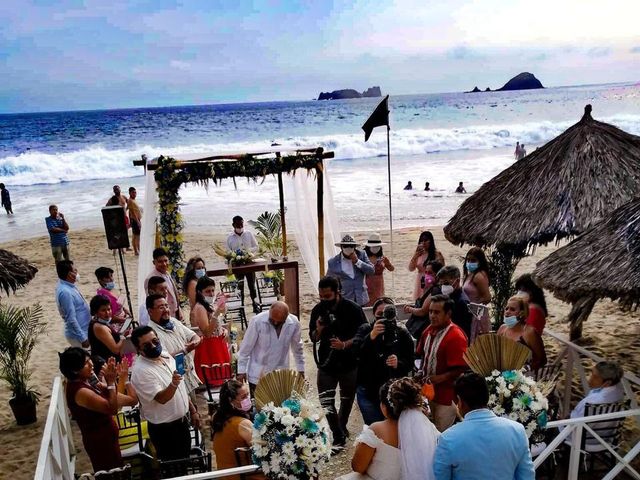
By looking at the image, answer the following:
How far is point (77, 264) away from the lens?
561 inches

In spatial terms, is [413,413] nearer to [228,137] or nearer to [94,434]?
[94,434]

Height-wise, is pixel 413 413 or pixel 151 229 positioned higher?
pixel 151 229

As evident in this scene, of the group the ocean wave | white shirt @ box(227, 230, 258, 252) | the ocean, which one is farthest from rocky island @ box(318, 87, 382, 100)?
white shirt @ box(227, 230, 258, 252)

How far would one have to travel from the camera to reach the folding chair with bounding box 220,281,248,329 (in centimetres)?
816

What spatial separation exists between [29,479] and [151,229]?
3563mm

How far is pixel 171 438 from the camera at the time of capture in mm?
4312

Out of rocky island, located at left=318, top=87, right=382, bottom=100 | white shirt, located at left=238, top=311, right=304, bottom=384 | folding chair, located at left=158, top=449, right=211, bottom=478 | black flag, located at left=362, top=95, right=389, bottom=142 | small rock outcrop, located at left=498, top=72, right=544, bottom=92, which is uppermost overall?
small rock outcrop, located at left=498, top=72, right=544, bottom=92

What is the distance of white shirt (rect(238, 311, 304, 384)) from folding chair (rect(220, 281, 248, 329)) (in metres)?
2.80

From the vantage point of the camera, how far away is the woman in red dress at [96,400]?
4105 millimetres

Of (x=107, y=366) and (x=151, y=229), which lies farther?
(x=151, y=229)

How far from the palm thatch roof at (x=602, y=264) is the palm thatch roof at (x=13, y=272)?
18.2ft

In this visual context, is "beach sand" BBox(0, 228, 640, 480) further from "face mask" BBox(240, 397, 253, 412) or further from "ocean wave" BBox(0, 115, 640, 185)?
"ocean wave" BBox(0, 115, 640, 185)

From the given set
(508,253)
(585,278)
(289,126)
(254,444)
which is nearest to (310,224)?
(508,253)

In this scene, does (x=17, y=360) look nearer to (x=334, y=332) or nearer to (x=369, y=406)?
(x=334, y=332)
